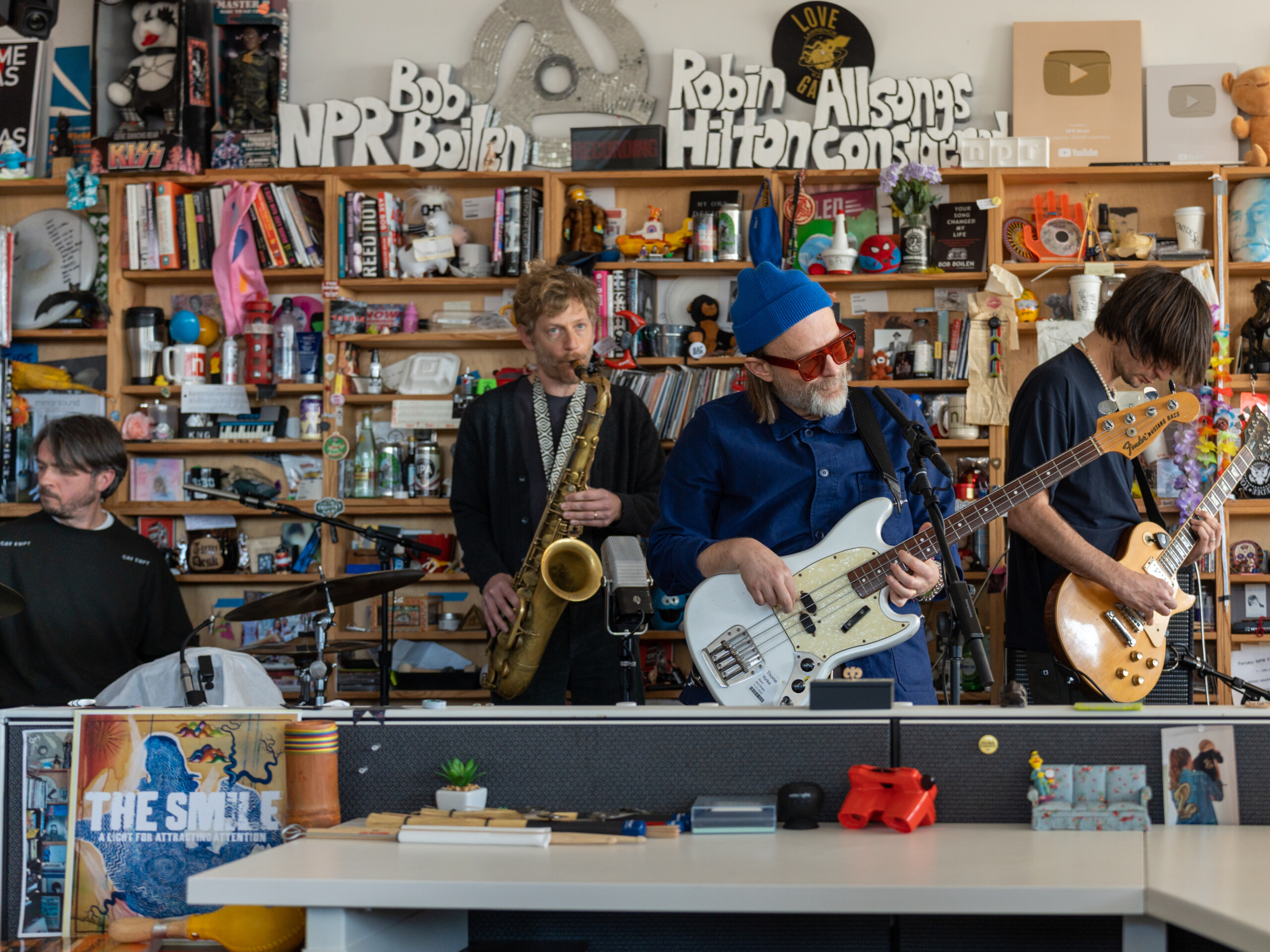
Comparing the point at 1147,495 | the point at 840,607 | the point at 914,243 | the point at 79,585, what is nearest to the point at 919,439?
the point at 840,607

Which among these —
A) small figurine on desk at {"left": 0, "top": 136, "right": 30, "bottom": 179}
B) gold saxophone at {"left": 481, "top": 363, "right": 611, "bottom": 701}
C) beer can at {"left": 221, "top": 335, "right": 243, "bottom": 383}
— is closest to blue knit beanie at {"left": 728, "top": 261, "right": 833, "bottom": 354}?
gold saxophone at {"left": 481, "top": 363, "right": 611, "bottom": 701}

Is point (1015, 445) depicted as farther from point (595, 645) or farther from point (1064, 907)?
point (1064, 907)

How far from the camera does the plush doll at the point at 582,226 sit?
4.67 metres

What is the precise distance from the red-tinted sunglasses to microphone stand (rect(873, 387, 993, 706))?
0.10 metres

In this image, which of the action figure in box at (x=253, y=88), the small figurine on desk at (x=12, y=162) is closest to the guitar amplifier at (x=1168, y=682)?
the action figure in box at (x=253, y=88)

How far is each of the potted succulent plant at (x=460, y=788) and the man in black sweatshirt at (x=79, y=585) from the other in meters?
2.27

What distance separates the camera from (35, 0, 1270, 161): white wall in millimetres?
4676

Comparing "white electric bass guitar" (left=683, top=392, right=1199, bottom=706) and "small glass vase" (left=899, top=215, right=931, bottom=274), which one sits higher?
"small glass vase" (left=899, top=215, right=931, bottom=274)

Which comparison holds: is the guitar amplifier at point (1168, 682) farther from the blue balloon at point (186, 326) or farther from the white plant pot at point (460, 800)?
the blue balloon at point (186, 326)

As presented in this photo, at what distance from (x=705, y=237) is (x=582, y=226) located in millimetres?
471

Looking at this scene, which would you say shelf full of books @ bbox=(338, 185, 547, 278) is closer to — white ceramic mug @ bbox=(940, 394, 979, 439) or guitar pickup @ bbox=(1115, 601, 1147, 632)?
white ceramic mug @ bbox=(940, 394, 979, 439)

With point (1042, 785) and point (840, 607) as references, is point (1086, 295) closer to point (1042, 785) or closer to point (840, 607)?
point (840, 607)

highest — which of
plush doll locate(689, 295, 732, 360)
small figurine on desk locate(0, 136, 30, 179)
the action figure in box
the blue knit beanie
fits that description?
the action figure in box

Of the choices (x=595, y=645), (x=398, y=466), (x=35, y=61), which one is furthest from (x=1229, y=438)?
(x=35, y=61)
